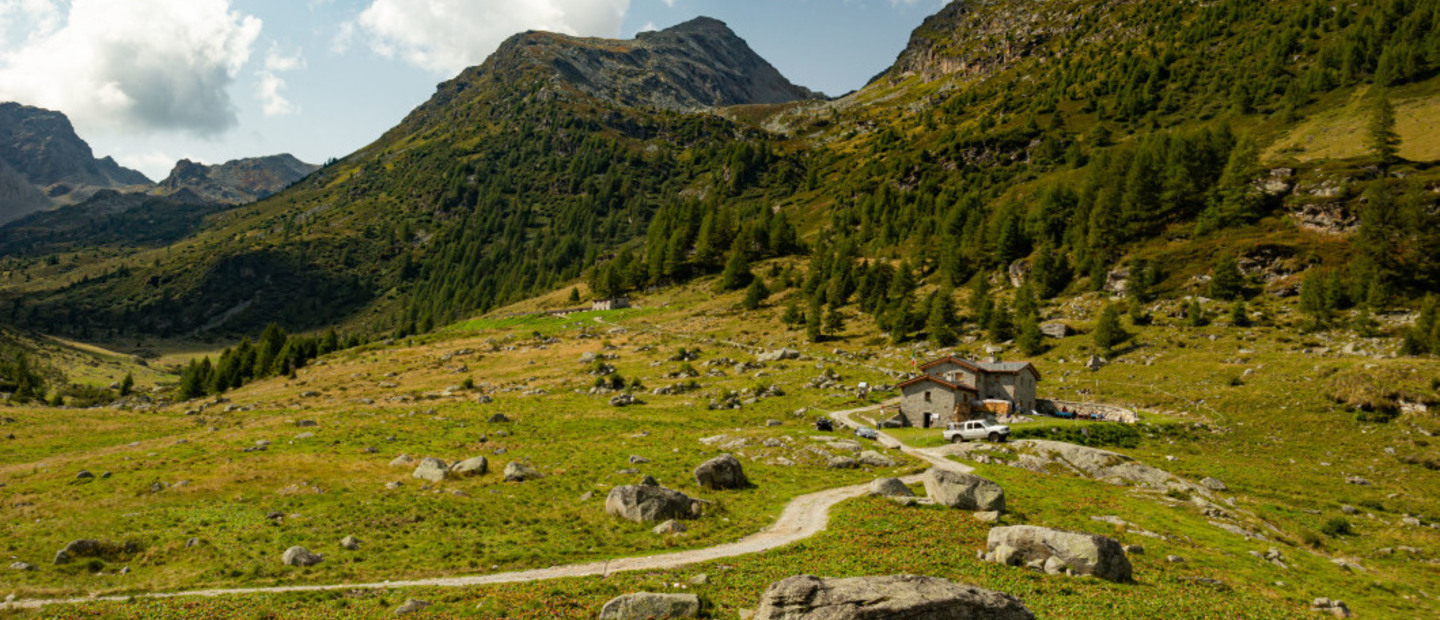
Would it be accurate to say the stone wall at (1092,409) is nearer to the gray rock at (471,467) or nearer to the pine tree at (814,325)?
the pine tree at (814,325)

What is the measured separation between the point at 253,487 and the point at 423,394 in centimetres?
5738

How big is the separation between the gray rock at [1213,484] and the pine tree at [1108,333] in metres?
43.6

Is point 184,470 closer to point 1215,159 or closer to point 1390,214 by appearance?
point 1390,214

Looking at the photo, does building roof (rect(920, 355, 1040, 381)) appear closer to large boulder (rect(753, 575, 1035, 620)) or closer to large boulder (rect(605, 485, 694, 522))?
large boulder (rect(605, 485, 694, 522))

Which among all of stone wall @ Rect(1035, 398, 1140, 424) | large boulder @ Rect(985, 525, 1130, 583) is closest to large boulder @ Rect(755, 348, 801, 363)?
stone wall @ Rect(1035, 398, 1140, 424)

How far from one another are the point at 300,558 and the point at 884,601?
2607 cm

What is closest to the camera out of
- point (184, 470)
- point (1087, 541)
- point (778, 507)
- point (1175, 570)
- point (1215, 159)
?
point (1087, 541)

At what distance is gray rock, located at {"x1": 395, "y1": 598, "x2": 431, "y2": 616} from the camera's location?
21359mm

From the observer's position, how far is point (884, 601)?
15.9 metres

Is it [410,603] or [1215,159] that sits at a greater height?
[1215,159]

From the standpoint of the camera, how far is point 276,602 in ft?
74.4

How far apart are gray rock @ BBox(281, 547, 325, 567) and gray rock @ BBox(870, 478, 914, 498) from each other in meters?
29.8

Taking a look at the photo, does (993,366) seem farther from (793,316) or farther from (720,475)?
A: (793,316)

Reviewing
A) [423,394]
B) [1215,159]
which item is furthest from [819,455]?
[1215,159]
